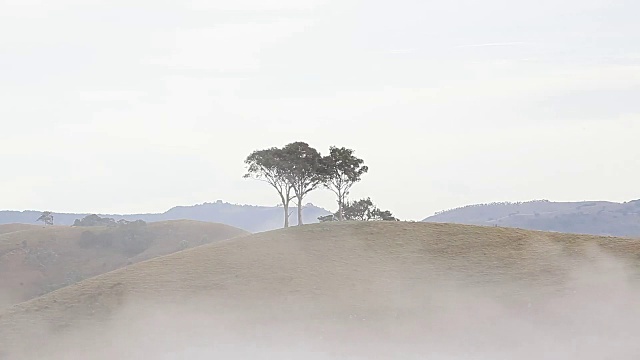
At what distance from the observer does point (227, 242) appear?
68.7 metres

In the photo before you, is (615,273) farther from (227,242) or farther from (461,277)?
(227,242)

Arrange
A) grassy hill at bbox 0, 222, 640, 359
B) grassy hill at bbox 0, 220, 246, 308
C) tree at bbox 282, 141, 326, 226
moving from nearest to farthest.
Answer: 1. grassy hill at bbox 0, 222, 640, 359
2. tree at bbox 282, 141, 326, 226
3. grassy hill at bbox 0, 220, 246, 308

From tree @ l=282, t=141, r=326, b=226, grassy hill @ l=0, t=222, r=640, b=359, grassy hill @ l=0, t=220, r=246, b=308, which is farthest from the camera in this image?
grassy hill @ l=0, t=220, r=246, b=308

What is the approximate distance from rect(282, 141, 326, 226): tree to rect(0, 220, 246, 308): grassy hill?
4200 centimetres

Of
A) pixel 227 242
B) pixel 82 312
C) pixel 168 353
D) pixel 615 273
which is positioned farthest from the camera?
pixel 227 242

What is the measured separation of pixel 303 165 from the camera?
79062 mm

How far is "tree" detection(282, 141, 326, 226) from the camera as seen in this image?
7906 centimetres

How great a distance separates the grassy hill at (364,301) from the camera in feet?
151

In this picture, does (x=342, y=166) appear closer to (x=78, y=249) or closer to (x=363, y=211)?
(x=363, y=211)

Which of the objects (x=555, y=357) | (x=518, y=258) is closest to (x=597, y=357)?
(x=555, y=357)

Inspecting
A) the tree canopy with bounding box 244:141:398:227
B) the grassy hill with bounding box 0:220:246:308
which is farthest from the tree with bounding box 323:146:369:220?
the grassy hill with bounding box 0:220:246:308

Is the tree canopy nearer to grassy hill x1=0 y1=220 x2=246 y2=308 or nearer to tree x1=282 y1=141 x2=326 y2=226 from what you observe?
tree x1=282 y1=141 x2=326 y2=226

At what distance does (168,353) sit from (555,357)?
66.7 feet

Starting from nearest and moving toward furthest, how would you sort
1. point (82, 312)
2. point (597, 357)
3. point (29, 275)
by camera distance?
point (597, 357) < point (82, 312) < point (29, 275)
